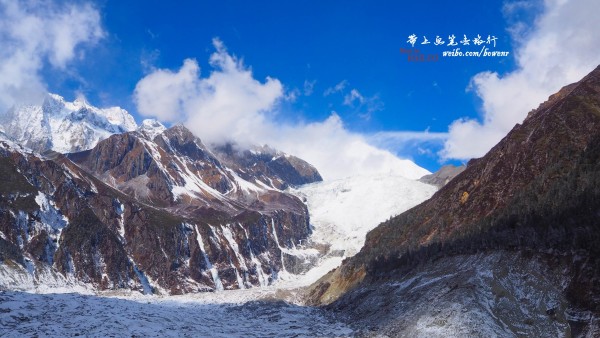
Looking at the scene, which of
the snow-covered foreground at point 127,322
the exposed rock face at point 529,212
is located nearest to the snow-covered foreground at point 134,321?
the snow-covered foreground at point 127,322

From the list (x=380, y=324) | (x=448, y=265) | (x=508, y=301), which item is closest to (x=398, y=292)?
Answer: (x=448, y=265)

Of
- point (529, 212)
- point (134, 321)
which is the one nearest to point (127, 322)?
point (134, 321)

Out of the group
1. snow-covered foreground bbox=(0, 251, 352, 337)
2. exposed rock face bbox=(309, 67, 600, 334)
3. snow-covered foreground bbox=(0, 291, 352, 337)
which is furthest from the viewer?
exposed rock face bbox=(309, 67, 600, 334)

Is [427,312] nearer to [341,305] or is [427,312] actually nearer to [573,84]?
[341,305]

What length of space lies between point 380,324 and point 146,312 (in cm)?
2567

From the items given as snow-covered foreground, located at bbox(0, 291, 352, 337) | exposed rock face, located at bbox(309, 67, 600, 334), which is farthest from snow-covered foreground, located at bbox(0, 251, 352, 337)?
exposed rock face, located at bbox(309, 67, 600, 334)

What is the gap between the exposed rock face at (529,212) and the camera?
137ft

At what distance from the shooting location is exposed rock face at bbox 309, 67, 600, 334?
4169 centimetres

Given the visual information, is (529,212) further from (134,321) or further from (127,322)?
(127,322)

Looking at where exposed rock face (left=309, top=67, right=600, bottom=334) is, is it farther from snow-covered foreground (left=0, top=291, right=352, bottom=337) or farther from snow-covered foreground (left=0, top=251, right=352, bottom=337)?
snow-covered foreground (left=0, top=291, right=352, bottom=337)

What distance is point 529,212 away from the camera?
200 ft

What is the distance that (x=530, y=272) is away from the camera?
43.4 meters

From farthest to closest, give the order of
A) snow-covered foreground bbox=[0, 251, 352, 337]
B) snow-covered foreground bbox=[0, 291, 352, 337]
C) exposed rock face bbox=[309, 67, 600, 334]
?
exposed rock face bbox=[309, 67, 600, 334]
snow-covered foreground bbox=[0, 251, 352, 337]
snow-covered foreground bbox=[0, 291, 352, 337]

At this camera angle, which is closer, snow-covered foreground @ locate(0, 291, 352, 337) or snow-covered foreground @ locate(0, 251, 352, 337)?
→ snow-covered foreground @ locate(0, 291, 352, 337)
